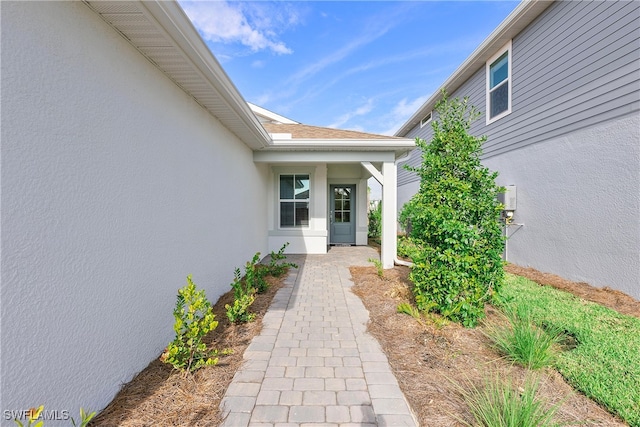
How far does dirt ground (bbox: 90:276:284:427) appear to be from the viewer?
183cm

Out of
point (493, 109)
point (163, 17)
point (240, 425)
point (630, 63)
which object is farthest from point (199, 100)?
point (493, 109)

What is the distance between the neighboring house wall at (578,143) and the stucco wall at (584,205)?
0.02 m

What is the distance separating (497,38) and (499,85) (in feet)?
3.63

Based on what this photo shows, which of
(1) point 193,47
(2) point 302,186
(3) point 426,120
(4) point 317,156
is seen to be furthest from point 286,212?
(3) point 426,120

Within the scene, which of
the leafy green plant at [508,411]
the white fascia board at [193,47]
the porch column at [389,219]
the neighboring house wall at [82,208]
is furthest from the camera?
the porch column at [389,219]

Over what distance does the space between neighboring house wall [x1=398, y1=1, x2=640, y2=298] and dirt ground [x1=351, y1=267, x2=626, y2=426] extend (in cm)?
246

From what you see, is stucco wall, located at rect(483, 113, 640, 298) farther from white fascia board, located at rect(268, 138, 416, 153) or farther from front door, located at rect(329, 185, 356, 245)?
front door, located at rect(329, 185, 356, 245)

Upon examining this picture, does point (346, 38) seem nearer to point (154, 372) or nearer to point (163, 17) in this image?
point (163, 17)

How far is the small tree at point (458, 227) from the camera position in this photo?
322 cm

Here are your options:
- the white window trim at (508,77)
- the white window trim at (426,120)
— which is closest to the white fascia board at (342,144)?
the white window trim at (508,77)

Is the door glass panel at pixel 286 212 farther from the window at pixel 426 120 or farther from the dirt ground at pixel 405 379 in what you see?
the window at pixel 426 120

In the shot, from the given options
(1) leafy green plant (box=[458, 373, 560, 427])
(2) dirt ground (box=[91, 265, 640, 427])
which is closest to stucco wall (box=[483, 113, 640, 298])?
(2) dirt ground (box=[91, 265, 640, 427])

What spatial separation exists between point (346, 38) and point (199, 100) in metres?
7.04

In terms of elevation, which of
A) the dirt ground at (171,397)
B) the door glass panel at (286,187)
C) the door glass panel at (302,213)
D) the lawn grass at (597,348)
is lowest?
the dirt ground at (171,397)
